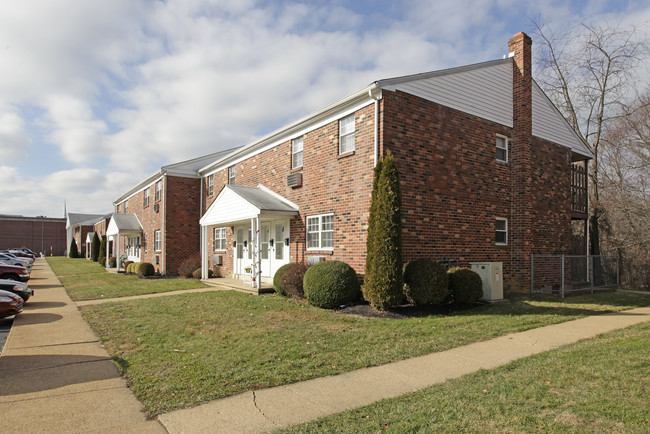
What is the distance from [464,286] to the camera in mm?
11055

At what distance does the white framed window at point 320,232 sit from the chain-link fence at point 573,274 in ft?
23.2

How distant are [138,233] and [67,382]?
998 inches

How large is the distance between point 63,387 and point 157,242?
20517 millimetres

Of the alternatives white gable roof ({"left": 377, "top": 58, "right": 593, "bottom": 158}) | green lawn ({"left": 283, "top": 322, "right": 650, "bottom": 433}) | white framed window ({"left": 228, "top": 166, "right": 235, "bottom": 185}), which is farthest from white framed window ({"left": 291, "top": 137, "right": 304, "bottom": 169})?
green lawn ({"left": 283, "top": 322, "right": 650, "bottom": 433})

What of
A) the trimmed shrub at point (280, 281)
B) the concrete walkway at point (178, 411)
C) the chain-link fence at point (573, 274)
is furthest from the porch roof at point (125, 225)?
the chain-link fence at point (573, 274)

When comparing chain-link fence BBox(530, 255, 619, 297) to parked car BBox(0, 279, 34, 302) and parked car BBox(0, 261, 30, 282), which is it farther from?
parked car BBox(0, 261, 30, 282)

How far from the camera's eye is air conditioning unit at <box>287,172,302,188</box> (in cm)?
1449

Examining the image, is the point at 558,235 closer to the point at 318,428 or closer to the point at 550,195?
the point at 550,195

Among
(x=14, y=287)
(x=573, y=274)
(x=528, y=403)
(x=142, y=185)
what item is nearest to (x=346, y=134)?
(x=528, y=403)

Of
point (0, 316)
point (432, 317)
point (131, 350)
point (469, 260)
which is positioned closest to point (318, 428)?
point (131, 350)

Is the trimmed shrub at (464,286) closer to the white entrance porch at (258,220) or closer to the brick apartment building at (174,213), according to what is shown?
the white entrance porch at (258,220)

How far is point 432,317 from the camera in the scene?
9.79 m

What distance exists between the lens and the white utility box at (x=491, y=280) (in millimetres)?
12211

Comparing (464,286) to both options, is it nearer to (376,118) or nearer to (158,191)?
(376,118)
